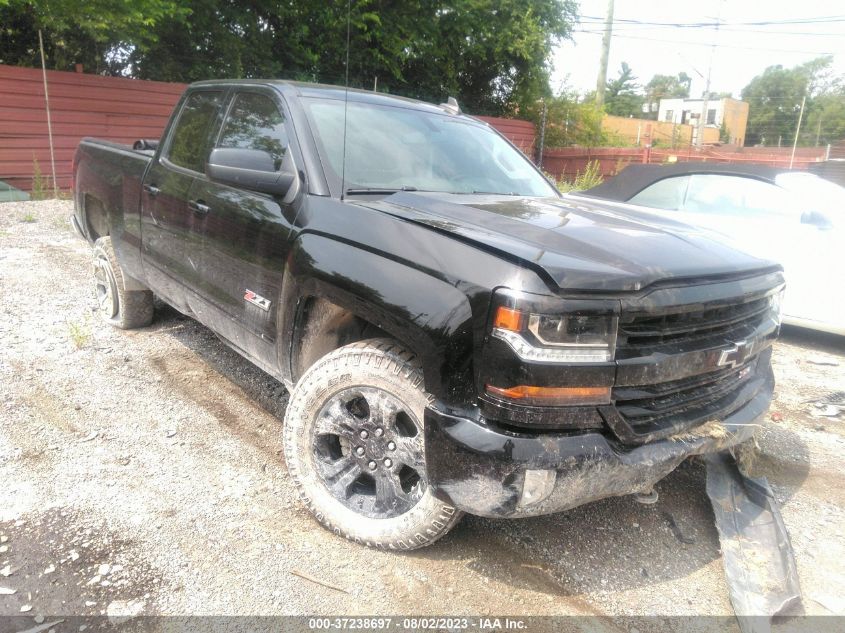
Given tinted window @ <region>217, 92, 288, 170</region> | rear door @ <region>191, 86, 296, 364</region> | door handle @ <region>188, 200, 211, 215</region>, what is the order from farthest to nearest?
door handle @ <region>188, 200, 211, 215</region> < tinted window @ <region>217, 92, 288, 170</region> < rear door @ <region>191, 86, 296, 364</region>

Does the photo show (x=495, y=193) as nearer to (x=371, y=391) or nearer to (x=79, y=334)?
(x=371, y=391)

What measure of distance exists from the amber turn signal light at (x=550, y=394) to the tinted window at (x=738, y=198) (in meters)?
4.37

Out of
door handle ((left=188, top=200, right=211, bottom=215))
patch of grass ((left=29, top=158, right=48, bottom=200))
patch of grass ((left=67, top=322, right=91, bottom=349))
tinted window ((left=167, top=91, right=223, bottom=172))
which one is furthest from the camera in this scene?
patch of grass ((left=29, top=158, right=48, bottom=200))

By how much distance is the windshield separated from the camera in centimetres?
302

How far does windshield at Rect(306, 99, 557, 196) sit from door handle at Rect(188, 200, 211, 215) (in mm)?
788

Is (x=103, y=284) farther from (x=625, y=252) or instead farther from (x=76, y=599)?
(x=625, y=252)

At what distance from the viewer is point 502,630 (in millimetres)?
2217

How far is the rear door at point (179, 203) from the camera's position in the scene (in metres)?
3.62

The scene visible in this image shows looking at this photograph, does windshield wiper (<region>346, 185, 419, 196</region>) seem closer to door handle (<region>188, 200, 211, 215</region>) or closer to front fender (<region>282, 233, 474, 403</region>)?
front fender (<region>282, 233, 474, 403</region>)

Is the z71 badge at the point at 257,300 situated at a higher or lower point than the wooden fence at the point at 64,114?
lower

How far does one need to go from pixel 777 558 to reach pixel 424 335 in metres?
1.75

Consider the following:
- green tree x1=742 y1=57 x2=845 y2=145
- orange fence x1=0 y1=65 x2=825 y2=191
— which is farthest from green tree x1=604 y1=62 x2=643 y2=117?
orange fence x1=0 y1=65 x2=825 y2=191

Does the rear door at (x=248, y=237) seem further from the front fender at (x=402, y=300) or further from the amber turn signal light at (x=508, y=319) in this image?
the amber turn signal light at (x=508, y=319)

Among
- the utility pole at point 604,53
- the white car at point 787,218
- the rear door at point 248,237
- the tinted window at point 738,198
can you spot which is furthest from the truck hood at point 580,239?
the utility pole at point 604,53
